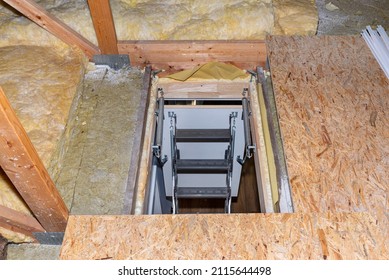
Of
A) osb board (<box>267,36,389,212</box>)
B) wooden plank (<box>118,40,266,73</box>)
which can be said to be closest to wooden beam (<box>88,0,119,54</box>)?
wooden plank (<box>118,40,266,73</box>)

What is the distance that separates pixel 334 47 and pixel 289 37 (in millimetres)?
370

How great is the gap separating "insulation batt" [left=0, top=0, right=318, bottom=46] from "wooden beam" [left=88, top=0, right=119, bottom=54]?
5.0 inches

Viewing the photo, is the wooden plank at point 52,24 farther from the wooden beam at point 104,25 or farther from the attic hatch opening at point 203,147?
the attic hatch opening at point 203,147

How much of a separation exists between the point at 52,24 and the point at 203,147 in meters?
2.03

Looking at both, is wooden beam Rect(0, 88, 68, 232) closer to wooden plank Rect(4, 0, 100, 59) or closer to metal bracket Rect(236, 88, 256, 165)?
metal bracket Rect(236, 88, 256, 165)

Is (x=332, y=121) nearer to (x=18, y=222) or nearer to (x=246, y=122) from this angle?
(x=246, y=122)

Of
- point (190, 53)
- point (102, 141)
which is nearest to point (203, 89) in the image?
point (190, 53)

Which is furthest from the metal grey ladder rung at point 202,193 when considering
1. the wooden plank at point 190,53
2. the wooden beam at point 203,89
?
the wooden plank at point 190,53

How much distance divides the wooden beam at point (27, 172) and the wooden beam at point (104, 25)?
146cm

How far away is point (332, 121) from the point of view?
2520mm

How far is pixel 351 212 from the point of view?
6.43 feet

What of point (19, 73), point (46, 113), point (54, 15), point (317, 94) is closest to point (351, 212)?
point (317, 94)

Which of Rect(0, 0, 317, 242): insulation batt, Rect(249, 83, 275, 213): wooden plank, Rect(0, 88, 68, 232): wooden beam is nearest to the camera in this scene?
Rect(0, 88, 68, 232): wooden beam

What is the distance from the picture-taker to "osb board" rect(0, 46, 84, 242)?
7.83 ft
